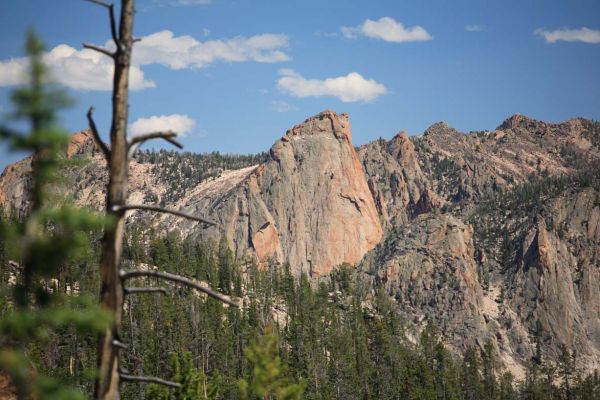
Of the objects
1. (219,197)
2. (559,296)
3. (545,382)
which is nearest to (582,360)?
(559,296)

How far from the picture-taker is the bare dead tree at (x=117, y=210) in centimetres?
712

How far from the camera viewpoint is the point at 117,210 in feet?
23.3

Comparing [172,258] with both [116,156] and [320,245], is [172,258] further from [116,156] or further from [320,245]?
[116,156]

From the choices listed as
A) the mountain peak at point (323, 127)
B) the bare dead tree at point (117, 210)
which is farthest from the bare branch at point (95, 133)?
the mountain peak at point (323, 127)

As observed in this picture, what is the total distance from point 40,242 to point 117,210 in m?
0.92

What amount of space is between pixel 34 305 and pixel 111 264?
4.56ft

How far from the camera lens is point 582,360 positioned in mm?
139000

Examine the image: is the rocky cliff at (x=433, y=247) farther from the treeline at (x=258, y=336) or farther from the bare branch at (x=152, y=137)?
the bare branch at (x=152, y=137)

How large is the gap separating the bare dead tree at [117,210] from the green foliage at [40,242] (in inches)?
10.9

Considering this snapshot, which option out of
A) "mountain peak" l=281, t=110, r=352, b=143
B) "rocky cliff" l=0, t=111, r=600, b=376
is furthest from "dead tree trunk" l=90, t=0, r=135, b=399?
"mountain peak" l=281, t=110, r=352, b=143

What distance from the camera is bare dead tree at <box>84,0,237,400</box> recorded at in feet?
23.4

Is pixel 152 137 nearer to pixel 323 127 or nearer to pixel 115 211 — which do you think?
pixel 115 211

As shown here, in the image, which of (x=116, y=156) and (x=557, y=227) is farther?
(x=557, y=227)

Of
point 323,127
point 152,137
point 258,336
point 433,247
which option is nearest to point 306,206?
point 323,127
